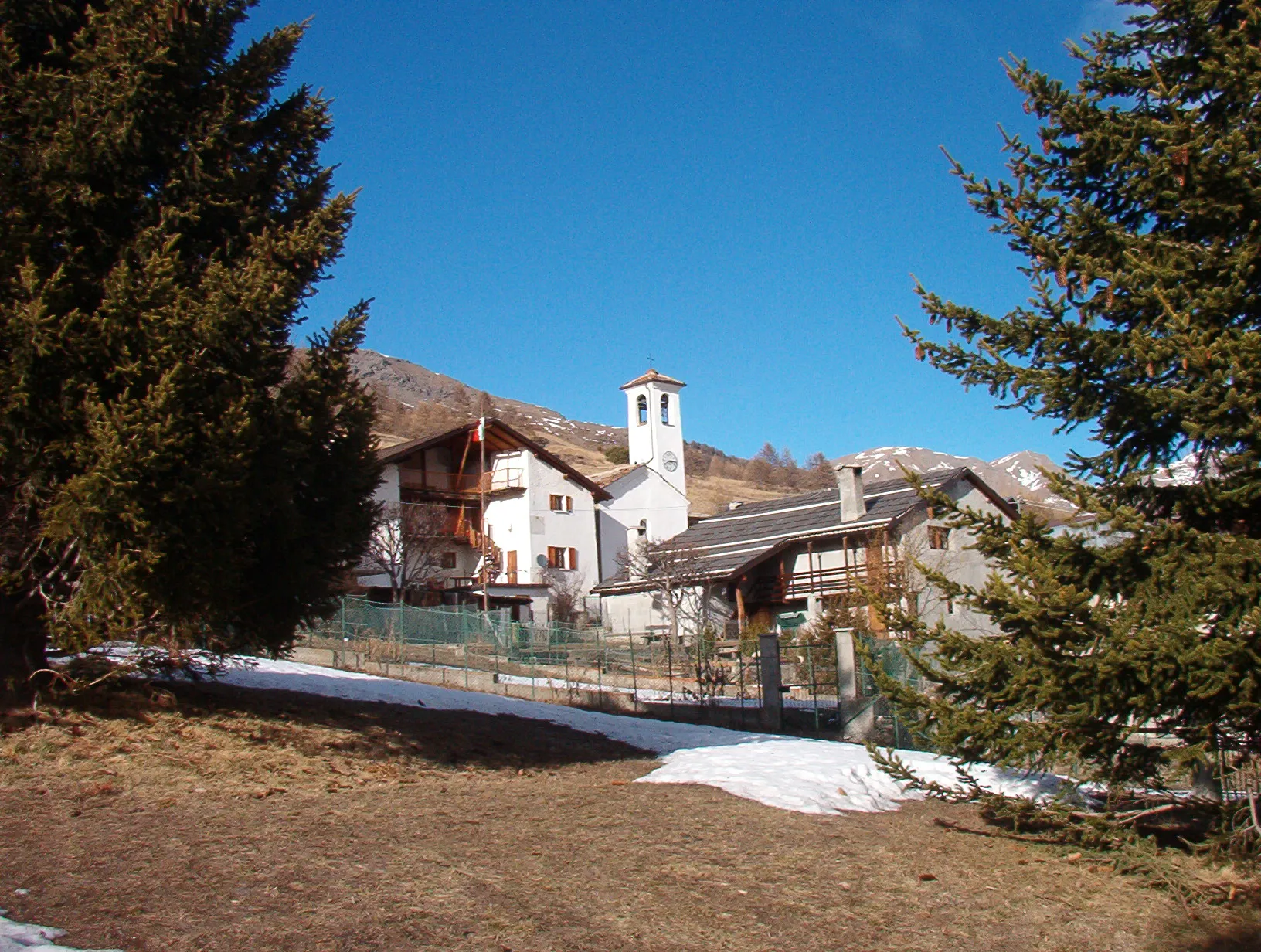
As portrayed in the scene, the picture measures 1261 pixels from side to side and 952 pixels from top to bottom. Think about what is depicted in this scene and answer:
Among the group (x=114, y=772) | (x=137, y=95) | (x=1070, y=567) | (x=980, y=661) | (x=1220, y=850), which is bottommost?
(x=1220, y=850)

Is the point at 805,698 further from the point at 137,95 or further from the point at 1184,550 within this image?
the point at 137,95

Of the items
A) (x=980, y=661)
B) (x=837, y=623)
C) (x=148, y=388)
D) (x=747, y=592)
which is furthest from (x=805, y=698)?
(x=747, y=592)

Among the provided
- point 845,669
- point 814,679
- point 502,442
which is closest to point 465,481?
point 502,442

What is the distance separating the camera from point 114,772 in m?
8.35

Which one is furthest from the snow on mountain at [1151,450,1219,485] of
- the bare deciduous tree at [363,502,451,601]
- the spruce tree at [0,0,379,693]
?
the bare deciduous tree at [363,502,451,601]

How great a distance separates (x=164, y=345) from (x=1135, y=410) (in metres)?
7.38

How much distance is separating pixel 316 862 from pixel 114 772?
3.02 metres

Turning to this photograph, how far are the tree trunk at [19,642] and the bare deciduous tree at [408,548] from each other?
26.5m

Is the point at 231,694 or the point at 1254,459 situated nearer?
the point at 1254,459

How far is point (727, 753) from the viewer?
13047 millimetres

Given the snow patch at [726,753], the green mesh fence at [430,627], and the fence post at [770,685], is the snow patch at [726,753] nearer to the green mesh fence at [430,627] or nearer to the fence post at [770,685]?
the fence post at [770,685]

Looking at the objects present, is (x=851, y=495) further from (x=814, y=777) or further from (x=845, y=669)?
(x=814, y=777)

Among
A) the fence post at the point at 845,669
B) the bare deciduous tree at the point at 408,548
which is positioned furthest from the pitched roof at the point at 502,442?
the fence post at the point at 845,669

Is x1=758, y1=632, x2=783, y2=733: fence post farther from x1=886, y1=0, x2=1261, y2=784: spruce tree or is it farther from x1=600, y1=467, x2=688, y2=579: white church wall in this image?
x1=600, y1=467, x2=688, y2=579: white church wall
